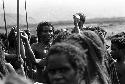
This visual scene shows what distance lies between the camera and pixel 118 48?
4.38m

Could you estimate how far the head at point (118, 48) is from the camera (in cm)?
419

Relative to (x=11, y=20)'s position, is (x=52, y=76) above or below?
above

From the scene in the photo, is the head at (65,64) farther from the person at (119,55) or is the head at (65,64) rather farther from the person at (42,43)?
the person at (42,43)

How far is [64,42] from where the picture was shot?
261cm

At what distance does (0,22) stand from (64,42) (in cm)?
4843

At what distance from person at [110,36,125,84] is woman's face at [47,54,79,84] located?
1.35 metres

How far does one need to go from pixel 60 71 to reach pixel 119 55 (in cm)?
187

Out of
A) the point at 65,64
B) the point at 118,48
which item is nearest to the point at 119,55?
the point at 118,48

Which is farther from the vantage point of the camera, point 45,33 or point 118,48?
point 45,33

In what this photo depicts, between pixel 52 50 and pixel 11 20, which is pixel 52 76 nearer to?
pixel 52 50

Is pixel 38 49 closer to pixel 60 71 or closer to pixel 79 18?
pixel 79 18

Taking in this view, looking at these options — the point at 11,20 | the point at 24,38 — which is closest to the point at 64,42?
the point at 24,38

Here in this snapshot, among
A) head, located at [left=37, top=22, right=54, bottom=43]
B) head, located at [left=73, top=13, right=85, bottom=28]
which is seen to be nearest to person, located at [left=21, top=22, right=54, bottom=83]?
head, located at [left=37, top=22, right=54, bottom=43]

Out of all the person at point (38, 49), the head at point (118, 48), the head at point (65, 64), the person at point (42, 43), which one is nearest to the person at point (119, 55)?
the head at point (118, 48)
